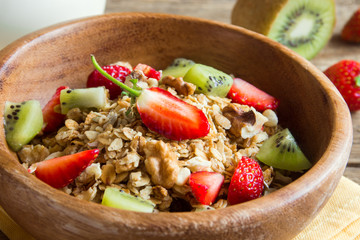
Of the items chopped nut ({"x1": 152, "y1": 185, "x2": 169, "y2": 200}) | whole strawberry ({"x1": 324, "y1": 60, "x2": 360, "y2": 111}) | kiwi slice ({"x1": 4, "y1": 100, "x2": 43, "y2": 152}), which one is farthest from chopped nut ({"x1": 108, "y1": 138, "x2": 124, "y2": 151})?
whole strawberry ({"x1": 324, "y1": 60, "x2": 360, "y2": 111})


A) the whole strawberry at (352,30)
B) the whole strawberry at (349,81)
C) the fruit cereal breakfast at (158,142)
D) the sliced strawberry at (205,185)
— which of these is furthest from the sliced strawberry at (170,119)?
the whole strawberry at (352,30)

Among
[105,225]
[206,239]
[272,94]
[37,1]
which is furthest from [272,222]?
[37,1]

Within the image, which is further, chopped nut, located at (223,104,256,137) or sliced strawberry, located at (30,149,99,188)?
chopped nut, located at (223,104,256,137)

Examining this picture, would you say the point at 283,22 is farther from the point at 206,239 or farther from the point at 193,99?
the point at 206,239

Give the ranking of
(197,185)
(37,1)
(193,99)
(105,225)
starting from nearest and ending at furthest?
(105,225), (197,185), (193,99), (37,1)

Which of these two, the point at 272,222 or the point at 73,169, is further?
the point at 73,169

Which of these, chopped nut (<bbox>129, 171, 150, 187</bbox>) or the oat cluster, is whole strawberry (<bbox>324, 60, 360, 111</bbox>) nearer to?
the oat cluster

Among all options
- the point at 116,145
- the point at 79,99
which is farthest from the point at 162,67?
the point at 116,145

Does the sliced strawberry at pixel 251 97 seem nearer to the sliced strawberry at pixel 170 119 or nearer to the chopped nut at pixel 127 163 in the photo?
the sliced strawberry at pixel 170 119
